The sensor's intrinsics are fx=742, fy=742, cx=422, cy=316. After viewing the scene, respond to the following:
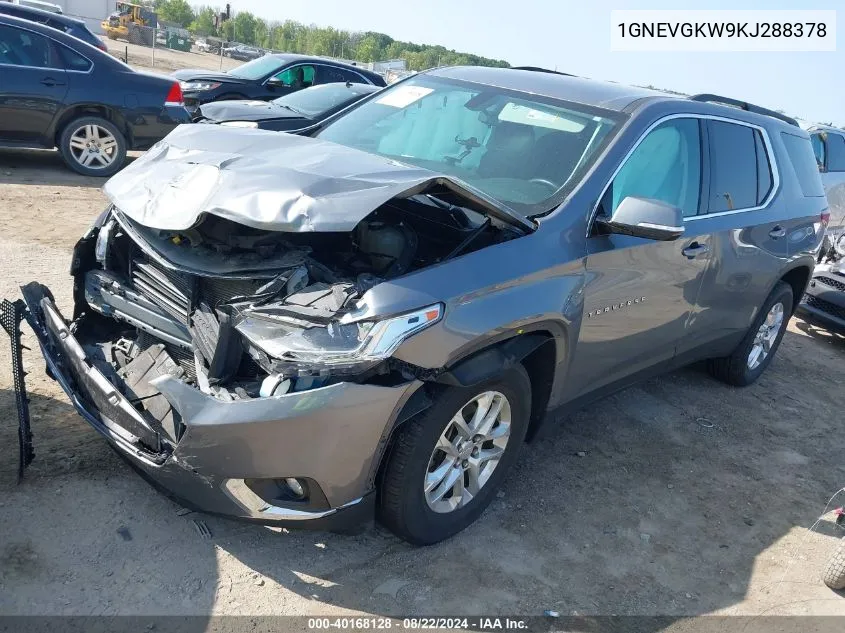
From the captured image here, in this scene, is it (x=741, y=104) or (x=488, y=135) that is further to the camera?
(x=741, y=104)

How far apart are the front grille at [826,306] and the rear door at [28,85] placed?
8211 millimetres

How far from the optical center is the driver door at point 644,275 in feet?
11.4

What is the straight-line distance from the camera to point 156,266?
3264mm

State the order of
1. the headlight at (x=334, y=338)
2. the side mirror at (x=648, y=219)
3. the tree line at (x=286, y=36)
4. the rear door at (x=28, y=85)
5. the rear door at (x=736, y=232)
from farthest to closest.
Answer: the tree line at (x=286, y=36) < the rear door at (x=28, y=85) < the rear door at (x=736, y=232) < the side mirror at (x=648, y=219) < the headlight at (x=334, y=338)

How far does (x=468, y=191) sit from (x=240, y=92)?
1049 cm

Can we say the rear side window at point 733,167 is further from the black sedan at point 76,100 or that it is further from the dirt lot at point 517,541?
the black sedan at point 76,100

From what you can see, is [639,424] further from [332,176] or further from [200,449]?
[200,449]

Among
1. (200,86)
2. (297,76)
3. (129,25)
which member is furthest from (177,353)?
(129,25)

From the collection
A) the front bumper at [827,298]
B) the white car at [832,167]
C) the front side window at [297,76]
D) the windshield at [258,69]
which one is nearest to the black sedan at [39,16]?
the windshield at [258,69]

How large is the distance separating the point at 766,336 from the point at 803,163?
4.21 feet

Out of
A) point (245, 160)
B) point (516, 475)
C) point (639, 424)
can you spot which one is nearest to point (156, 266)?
point (245, 160)

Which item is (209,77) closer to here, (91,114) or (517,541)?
(91,114)

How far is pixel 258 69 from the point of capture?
13055 millimetres

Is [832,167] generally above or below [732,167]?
below
